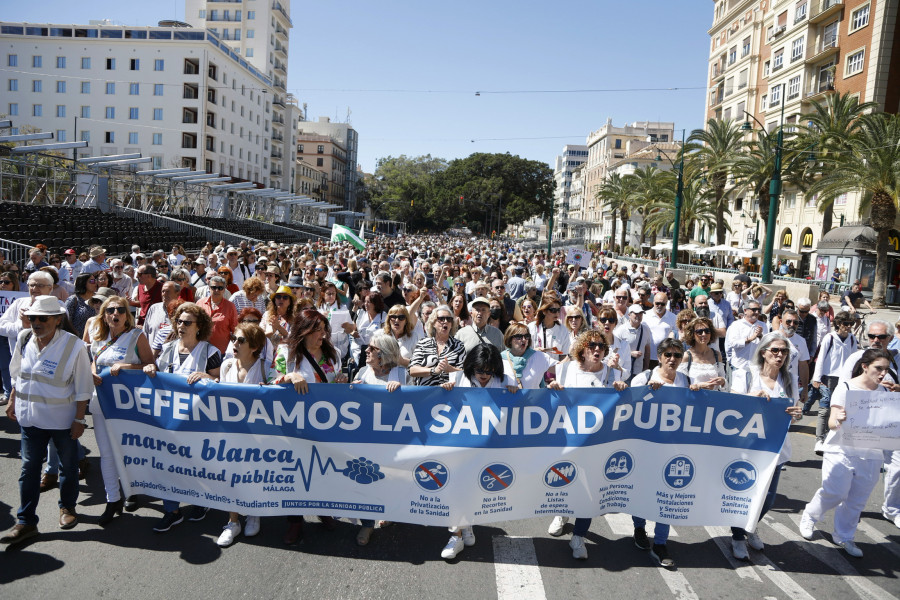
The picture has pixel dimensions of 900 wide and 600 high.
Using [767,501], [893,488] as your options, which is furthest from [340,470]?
[893,488]

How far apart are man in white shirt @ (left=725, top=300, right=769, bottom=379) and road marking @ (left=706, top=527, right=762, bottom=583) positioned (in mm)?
2915

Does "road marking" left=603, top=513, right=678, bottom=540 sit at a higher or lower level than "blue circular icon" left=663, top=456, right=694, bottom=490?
lower

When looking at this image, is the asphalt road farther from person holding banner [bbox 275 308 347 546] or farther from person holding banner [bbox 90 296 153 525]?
person holding banner [bbox 90 296 153 525]

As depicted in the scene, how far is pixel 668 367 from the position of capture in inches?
195

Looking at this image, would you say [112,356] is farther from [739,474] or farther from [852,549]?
[852,549]

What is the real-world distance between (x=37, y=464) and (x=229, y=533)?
147 centimetres

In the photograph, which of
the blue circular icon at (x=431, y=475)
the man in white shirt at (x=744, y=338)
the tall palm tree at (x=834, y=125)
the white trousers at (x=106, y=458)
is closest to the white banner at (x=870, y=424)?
the man in white shirt at (x=744, y=338)

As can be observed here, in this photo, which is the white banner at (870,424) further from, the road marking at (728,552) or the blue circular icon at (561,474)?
the blue circular icon at (561,474)

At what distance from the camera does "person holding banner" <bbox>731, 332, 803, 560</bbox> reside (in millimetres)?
4906

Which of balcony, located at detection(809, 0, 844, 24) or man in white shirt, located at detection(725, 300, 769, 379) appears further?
balcony, located at detection(809, 0, 844, 24)

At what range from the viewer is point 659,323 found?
8.55 meters

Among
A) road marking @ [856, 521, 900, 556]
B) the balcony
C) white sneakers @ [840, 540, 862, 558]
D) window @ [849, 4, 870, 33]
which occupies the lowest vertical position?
road marking @ [856, 521, 900, 556]

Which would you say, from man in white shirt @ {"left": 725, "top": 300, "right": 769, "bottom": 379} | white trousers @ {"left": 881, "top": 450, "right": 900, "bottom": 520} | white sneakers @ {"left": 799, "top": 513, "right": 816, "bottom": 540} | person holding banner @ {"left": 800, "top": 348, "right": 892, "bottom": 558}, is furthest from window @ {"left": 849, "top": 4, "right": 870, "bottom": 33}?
white sneakers @ {"left": 799, "top": 513, "right": 816, "bottom": 540}

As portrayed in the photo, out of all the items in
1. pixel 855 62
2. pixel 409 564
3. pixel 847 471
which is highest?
pixel 855 62
